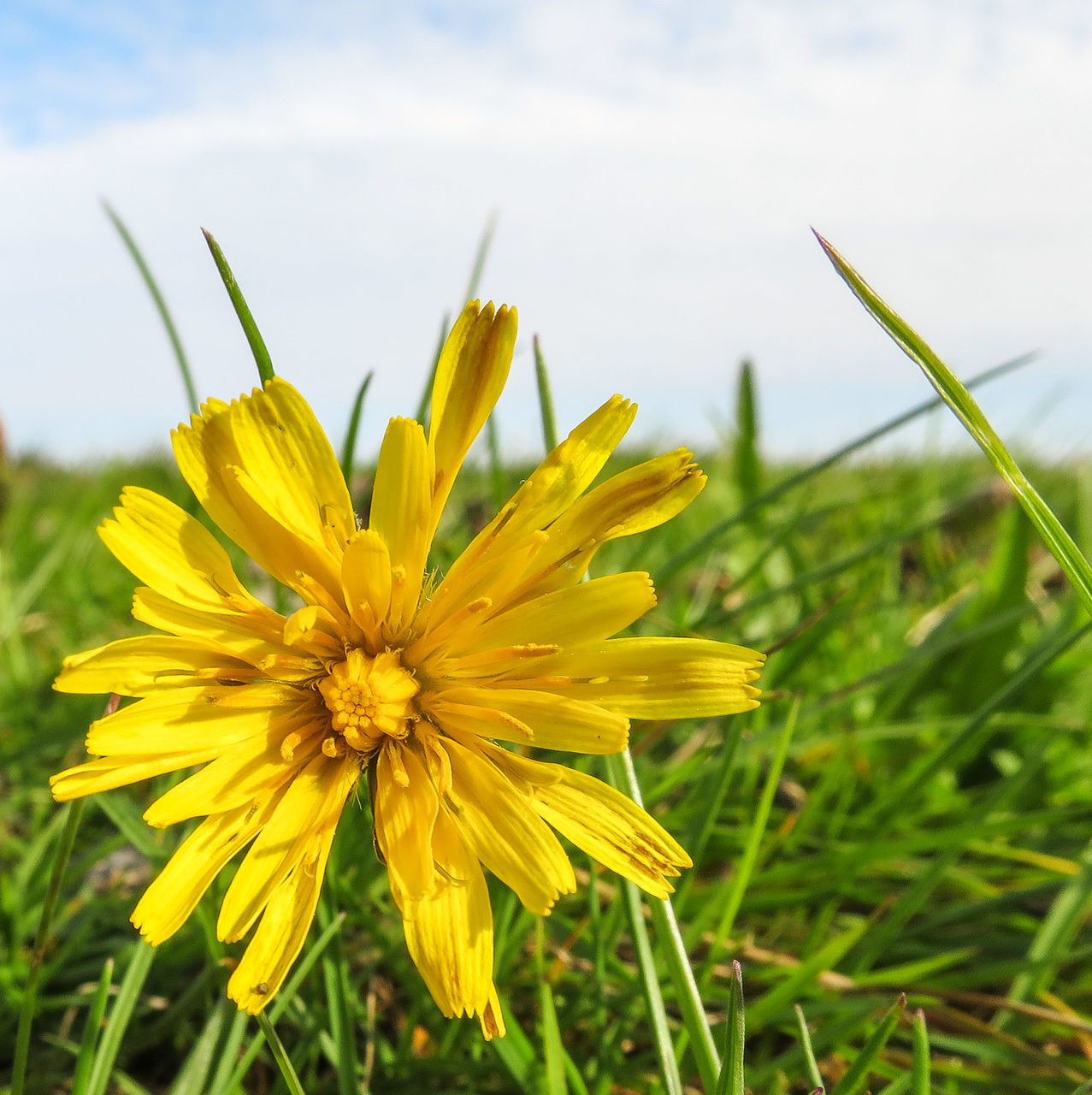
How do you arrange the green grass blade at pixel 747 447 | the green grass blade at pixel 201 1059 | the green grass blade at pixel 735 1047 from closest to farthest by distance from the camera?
the green grass blade at pixel 735 1047 < the green grass blade at pixel 201 1059 < the green grass blade at pixel 747 447

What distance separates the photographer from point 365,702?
1164 mm

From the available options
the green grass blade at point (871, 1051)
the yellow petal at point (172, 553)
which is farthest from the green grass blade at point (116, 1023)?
the green grass blade at point (871, 1051)

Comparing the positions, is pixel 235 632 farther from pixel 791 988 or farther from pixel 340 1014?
pixel 791 988

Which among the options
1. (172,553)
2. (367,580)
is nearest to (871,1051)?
(367,580)

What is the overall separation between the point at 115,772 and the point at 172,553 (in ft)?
0.91

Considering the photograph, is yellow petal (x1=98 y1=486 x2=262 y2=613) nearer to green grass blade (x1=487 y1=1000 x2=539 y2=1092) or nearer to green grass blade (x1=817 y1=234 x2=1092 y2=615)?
green grass blade (x1=487 y1=1000 x2=539 y2=1092)

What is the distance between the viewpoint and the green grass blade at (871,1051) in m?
1.08

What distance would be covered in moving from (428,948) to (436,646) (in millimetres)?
361

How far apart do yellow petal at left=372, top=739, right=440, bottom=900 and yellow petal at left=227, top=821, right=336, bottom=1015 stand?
0.21 feet

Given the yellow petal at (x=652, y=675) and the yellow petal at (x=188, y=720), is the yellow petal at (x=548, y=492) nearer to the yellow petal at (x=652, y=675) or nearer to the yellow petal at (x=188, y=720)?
the yellow petal at (x=652, y=675)

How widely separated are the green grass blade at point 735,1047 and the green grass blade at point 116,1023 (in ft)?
2.42

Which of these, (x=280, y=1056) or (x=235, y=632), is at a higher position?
(x=235, y=632)

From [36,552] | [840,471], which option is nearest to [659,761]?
[36,552]

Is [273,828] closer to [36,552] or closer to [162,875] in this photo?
[162,875]
